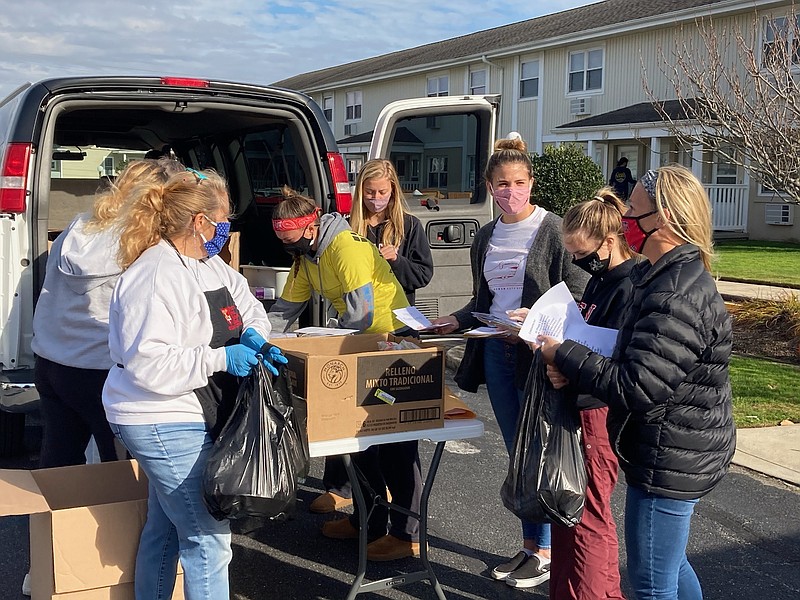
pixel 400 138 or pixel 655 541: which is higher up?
pixel 400 138

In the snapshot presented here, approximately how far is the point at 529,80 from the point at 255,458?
2409 cm

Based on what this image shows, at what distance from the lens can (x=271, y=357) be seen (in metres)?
2.75

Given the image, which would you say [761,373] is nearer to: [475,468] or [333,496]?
[475,468]

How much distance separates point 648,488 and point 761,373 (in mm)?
5626

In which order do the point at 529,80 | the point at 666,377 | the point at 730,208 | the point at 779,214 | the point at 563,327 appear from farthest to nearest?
the point at 529,80 → the point at 730,208 → the point at 779,214 → the point at 563,327 → the point at 666,377

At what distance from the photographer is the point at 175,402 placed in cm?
264

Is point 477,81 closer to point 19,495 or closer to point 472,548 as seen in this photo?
point 472,548

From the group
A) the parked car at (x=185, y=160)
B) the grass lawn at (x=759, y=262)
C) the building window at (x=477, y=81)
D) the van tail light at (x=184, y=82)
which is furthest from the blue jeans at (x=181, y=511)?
the building window at (x=477, y=81)

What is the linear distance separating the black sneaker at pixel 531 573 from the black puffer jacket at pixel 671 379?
1296mm

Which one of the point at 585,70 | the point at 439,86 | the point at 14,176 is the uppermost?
the point at 439,86

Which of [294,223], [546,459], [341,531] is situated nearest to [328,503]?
[341,531]

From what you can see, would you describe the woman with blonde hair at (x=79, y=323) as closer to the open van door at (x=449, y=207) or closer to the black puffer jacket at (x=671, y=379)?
the black puffer jacket at (x=671, y=379)

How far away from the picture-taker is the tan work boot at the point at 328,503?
456 centimetres

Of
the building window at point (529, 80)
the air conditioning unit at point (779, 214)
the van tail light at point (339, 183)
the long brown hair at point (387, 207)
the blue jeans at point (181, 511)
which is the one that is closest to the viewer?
the blue jeans at point (181, 511)
